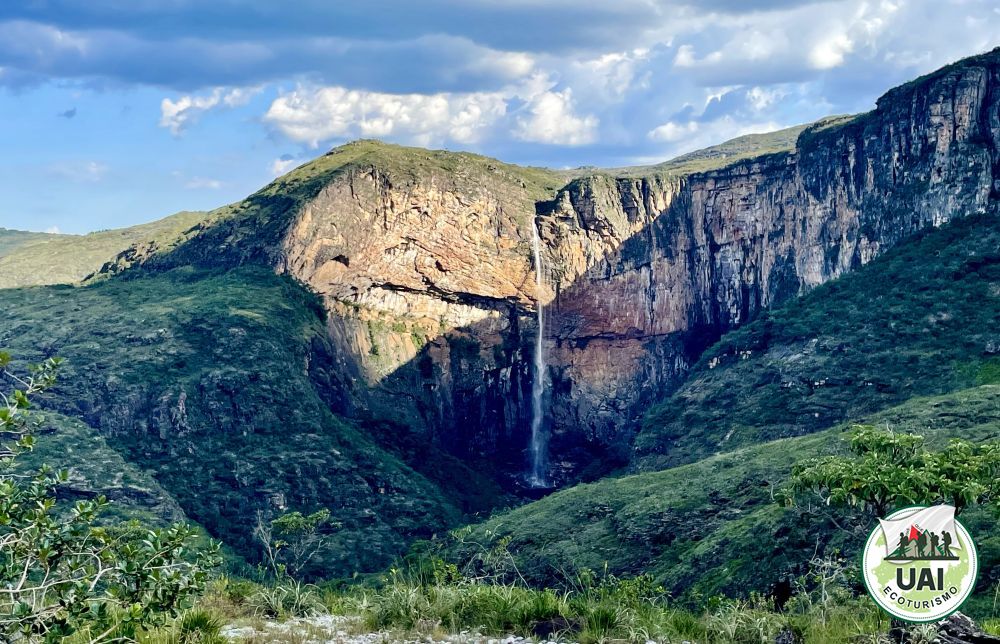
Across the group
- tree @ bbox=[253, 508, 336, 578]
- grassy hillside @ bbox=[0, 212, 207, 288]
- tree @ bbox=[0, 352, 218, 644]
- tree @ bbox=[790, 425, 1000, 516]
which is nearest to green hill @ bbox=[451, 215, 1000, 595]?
tree @ bbox=[253, 508, 336, 578]

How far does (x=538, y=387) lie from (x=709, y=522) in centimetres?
6105

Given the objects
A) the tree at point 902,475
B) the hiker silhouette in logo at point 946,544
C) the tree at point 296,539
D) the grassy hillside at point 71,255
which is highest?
the grassy hillside at point 71,255

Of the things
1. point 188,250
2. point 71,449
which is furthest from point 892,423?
point 188,250

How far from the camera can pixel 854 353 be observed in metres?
75.5

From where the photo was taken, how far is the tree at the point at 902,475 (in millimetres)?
17594

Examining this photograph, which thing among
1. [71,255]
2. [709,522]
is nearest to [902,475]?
[709,522]

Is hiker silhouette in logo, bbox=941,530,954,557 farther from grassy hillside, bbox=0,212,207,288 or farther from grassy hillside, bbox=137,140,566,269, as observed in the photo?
grassy hillside, bbox=0,212,207,288

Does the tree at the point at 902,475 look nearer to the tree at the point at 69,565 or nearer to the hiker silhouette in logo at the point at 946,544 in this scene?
the hiker silhouette in logo at the point at 946,544

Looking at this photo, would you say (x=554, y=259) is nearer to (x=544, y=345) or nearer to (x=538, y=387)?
(x=544, y=345)

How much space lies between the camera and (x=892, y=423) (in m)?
53.7

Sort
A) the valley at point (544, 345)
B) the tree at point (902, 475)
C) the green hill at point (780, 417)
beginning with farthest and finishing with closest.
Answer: the valley at point (544, 345) < the green hill at point (780, 417) < the tree at point (902, 475)

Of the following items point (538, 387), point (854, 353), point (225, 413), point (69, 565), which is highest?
point (69, 565)

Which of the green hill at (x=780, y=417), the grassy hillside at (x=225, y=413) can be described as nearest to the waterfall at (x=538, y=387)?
the green hill at (x=780, y=417)

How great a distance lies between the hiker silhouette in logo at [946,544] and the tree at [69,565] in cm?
842
